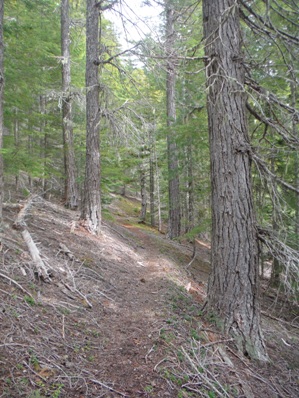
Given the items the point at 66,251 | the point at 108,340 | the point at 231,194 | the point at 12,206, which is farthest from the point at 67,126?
the point at 108,340

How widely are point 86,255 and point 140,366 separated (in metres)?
3.73

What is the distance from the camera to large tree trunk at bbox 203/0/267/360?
13.6 ft

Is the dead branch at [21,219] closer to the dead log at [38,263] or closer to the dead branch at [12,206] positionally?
the dead branch at [12,206]

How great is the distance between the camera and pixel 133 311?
486 cm

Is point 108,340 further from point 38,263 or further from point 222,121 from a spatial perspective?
point 222,121

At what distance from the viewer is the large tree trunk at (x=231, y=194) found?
4.16 meters

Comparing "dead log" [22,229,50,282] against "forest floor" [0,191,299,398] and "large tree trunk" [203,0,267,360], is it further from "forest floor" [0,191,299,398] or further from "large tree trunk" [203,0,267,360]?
"large tree trunk" [203,0,267,360]

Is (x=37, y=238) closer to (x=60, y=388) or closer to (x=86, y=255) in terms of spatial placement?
(x=86, y=255)

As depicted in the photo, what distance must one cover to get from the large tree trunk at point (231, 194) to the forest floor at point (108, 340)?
40 cm

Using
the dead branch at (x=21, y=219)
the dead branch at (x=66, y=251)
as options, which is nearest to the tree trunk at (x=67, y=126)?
the dead branch at (x=21, y=219)

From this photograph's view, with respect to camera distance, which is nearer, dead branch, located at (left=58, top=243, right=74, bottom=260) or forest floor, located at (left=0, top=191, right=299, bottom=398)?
forest floor, located at (left=0, top=191, right=299, bottom=398)

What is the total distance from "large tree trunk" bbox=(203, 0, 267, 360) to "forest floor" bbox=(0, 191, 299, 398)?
403 mm

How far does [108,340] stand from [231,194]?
2591 millimetres

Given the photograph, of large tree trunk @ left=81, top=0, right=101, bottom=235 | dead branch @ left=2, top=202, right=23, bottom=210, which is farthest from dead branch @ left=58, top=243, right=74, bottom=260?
large tree trunk @ left=81, top=0, right=101, bottom=235
